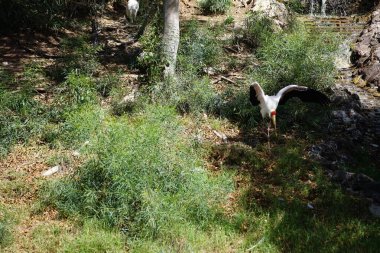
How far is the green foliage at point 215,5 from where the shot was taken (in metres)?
13.3

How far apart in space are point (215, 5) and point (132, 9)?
10.9 ft

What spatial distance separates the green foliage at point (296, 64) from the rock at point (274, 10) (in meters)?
3.04

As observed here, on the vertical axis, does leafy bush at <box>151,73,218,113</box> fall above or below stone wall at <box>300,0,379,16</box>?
below

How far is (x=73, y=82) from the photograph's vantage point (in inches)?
263

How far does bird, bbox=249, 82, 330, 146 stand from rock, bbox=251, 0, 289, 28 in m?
4.84

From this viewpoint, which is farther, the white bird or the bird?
the white bird

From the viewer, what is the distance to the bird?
695 centimetres

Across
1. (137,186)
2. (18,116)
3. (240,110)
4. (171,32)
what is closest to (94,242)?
(137,186)

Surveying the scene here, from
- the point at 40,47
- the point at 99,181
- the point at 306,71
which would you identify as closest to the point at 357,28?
the point at 306,71

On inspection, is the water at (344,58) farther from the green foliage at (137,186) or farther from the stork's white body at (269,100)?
the green foliage at (137,186)

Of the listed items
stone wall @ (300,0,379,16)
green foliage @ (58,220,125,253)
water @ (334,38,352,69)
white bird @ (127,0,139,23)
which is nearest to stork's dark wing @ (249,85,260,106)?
green foliage @ (58,220,125,253)

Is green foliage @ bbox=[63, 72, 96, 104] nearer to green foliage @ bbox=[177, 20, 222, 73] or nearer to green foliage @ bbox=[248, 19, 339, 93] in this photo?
green foliage @ bbox=[177, 20, 222, 73]

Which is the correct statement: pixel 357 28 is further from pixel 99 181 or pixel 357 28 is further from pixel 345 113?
pixel 99 181

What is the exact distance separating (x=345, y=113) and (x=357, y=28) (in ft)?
20.3
